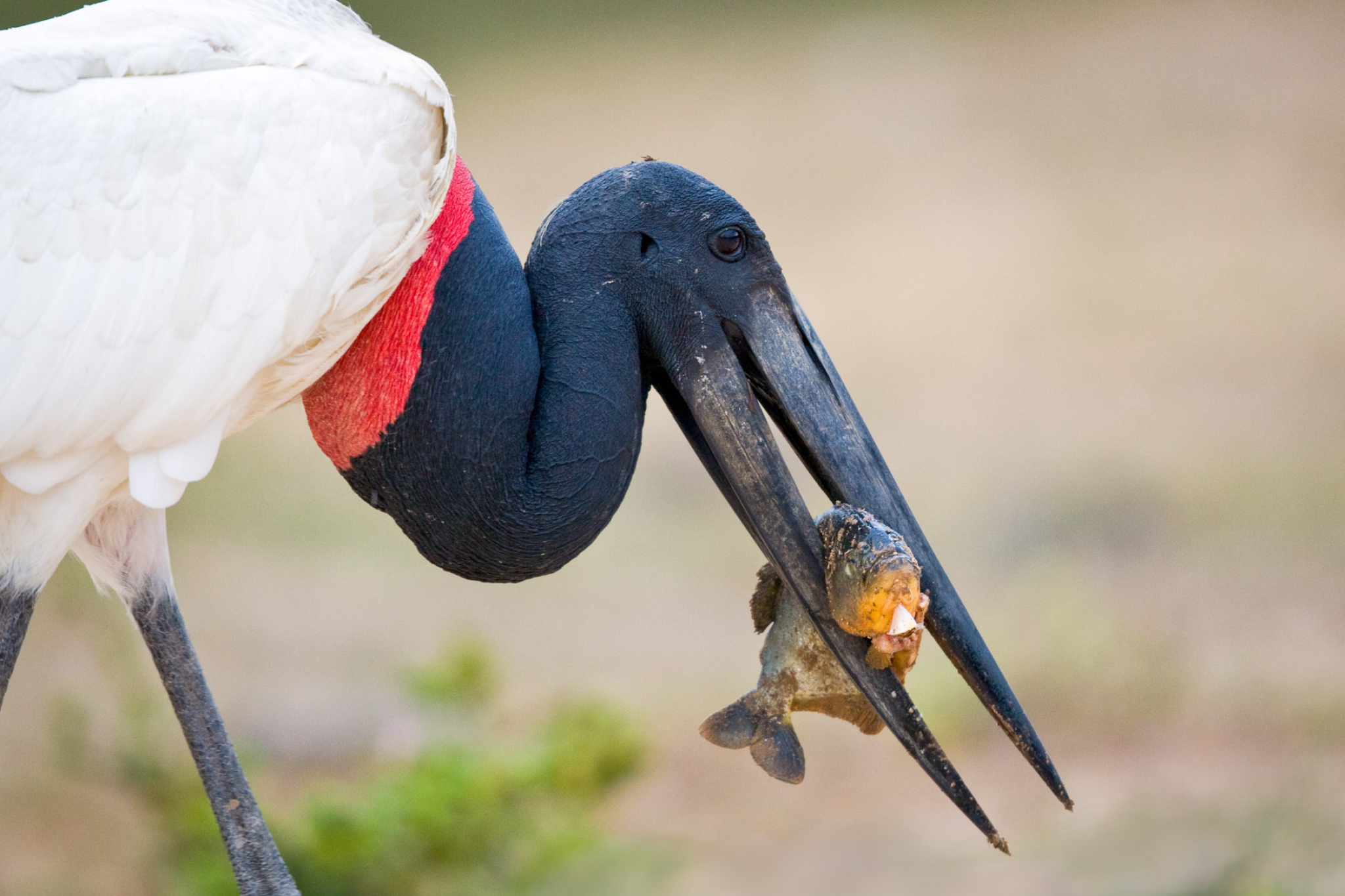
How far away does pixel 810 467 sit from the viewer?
5.72 feet

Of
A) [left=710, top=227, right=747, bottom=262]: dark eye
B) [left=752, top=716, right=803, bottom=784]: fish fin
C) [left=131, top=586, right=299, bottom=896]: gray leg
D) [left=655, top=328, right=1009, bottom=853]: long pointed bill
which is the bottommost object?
[left=131, top=586, right=299, bottom=896]: gray leg

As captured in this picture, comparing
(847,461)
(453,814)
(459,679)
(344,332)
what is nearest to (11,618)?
(344,332)

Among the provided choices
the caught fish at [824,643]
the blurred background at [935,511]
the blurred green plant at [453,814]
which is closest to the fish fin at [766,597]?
the caught fish at [824,643]

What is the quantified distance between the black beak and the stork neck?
0.33 ft

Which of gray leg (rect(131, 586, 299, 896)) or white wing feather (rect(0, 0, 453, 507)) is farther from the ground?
white wing feather (rect(0, 0, 453, 507))

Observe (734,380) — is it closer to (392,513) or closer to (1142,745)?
(392,513)

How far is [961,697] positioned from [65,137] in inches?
141

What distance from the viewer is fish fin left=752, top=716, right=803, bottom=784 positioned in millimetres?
1713

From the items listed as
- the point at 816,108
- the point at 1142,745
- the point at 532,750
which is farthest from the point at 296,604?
the point at 816,108

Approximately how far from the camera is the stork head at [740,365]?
1.70 m

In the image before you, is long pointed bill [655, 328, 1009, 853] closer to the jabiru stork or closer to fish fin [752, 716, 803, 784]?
the jabiru stork

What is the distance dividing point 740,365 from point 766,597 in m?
0.31

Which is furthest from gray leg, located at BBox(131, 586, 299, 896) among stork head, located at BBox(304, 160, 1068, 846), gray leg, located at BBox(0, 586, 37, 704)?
stork head, located at BBox(304, 160, 1068, 846)

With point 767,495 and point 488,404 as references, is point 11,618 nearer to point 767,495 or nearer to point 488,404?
point 488,404
